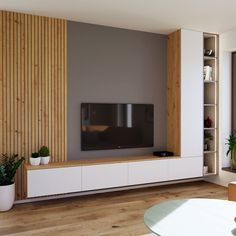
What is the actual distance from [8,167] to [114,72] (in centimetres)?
202

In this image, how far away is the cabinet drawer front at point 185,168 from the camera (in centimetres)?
414

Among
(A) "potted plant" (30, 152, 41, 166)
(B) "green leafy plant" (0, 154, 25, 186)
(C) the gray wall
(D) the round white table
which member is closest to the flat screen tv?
(C) the gray wall

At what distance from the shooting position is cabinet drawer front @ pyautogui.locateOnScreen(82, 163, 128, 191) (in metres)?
3.59

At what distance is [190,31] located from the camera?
4.27m

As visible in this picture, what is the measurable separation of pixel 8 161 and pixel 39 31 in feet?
5.82

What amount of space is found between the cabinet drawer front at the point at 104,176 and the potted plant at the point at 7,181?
2.86ft

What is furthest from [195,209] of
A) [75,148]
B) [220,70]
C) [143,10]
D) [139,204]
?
[220,70]

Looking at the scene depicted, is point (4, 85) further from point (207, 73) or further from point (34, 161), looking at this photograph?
point (207, 73)

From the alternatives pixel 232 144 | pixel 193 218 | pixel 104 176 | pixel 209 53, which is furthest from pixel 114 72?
pixel 193 218

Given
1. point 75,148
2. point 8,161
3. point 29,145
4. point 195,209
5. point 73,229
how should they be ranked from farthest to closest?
1. point 75,148
2. point 29,145
3. point 8,161
4. point 73,229
5. point 195,209

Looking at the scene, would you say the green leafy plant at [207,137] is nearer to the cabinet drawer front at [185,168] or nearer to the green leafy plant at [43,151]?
the cabinet drawer front at [185,168]

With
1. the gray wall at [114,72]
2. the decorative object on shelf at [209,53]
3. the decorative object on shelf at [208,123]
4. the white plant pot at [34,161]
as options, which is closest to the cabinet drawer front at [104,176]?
the gray wall at [114,72]

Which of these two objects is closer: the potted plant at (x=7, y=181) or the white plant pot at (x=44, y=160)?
the potted plant at (x=7, y=181)

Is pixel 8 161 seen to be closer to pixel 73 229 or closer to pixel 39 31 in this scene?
pixel 73 229
